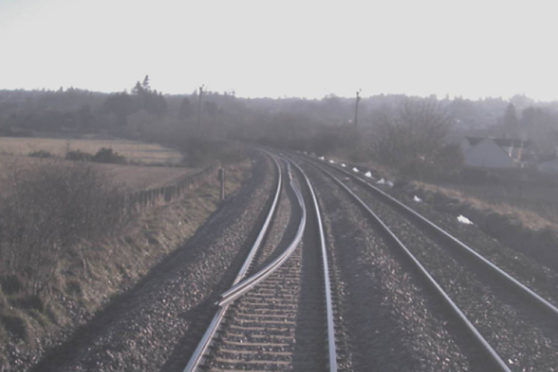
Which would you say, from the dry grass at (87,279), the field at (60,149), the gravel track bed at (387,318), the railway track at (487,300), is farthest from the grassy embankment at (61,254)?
the field at (60,149)

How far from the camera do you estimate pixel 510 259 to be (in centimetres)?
1212

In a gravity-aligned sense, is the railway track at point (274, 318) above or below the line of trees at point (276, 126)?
below

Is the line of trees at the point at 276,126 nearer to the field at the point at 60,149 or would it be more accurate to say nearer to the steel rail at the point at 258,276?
the field at the point at 60,149

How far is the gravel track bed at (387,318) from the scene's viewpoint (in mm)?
6008

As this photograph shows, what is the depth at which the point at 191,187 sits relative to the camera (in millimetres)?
22344

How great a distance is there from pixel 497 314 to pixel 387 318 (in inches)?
69.7

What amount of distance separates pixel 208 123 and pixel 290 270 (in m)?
71.5

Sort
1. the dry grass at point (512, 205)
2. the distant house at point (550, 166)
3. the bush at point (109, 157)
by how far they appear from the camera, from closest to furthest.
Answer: the dry grass at point (512, 205), the bush at point (109, 157), the distant house at point (550, 166)

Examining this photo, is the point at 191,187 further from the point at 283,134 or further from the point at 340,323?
the point at 283,134

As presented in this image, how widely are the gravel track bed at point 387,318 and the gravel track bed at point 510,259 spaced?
2.15 m

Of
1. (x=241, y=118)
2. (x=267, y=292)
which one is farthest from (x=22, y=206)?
(x=241, y=118)

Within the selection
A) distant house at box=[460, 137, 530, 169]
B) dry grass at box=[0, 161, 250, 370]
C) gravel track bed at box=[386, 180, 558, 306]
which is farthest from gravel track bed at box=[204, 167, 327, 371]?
distant house at box=[460, 137, 530, 169]

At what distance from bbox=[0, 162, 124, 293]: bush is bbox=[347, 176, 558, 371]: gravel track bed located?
5.86 meters

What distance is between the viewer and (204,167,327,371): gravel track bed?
5.94 m
